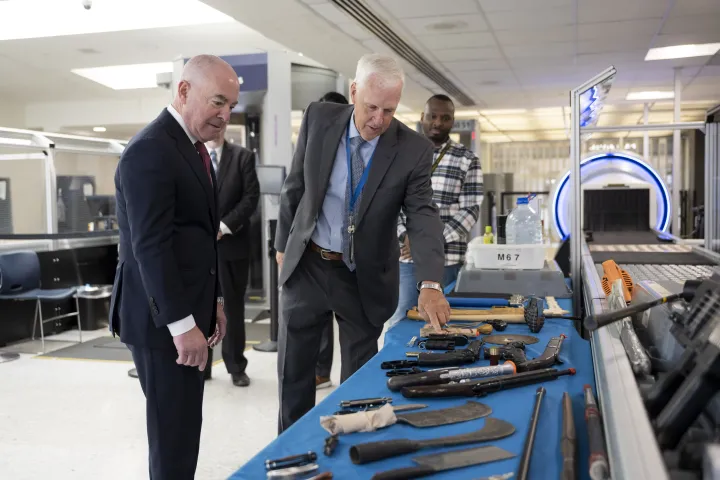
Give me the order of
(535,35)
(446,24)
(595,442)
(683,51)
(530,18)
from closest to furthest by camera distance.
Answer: (595,442) < (530,18) < (446,24) < (535,35) < (683,51)

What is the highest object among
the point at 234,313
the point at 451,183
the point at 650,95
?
the point at 650,95

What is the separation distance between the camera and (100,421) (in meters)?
3.49

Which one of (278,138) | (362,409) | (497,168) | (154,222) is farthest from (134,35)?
(497,168)

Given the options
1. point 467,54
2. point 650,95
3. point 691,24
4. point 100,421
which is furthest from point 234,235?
point 650,95

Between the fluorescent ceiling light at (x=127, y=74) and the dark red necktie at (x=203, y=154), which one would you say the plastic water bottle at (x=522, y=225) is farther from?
the fluorescent ceiling light at (x=127, y=74)

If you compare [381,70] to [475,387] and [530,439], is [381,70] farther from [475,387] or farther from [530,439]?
[530,439]

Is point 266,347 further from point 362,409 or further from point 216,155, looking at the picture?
point 362,409

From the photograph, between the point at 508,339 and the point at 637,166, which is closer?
the point at 508,339

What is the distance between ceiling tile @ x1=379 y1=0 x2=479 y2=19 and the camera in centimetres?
584

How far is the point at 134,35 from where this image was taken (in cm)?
819

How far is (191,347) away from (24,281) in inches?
158

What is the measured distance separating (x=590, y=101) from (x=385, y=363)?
2269 mm

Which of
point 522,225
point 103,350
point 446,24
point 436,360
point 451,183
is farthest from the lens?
point 446,24

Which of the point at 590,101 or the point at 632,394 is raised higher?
the point at 590,101
